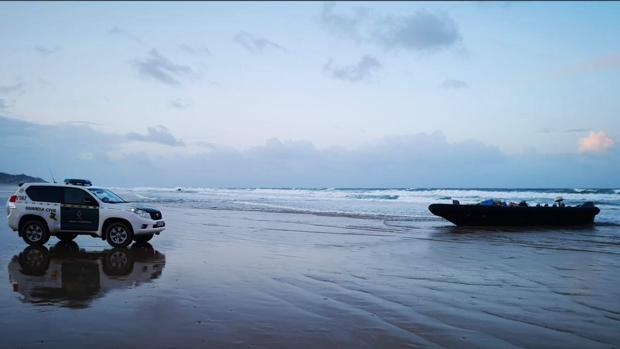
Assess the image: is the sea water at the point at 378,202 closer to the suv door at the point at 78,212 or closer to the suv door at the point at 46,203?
the suv door at the point at 78,212

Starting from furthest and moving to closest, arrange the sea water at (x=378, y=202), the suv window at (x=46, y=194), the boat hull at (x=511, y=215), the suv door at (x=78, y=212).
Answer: the sea water at (x=378, y=202)
the boat hull at (x=511, y=215)
the suv window at (x=46, y=194)
the suv door at (x=78, y=212)

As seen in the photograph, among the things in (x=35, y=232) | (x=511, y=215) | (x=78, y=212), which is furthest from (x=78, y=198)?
(x=511, y=215)

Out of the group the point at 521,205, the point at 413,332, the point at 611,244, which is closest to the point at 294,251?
the point at 413,332

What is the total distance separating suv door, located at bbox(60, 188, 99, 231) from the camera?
13375 millimetres

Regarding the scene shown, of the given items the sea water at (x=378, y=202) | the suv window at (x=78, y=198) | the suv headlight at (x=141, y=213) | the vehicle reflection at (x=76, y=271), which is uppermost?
the suv window at (x=78, y=198)

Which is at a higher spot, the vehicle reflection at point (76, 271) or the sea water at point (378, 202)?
the sea water at point (378, 202)

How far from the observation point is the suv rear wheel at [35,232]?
1338cm

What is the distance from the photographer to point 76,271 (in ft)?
31.6

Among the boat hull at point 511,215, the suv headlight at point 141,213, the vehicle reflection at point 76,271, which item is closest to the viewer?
the vehicle reflection at point 76,271

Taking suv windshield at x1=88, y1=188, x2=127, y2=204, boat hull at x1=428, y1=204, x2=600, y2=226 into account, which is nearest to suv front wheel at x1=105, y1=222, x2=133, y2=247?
suv windshield at x1=88, y1=188, x2=127, y2=204

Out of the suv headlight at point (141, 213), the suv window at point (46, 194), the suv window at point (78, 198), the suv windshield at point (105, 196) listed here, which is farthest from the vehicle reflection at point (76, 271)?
the suv windshield at point (105, 196)

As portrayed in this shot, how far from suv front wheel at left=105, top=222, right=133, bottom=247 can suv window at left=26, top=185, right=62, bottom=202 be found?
175 centimetres

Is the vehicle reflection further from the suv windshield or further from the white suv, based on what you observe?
the suv windshield

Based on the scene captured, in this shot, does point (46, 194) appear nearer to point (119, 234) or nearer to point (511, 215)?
point (119, 234)
